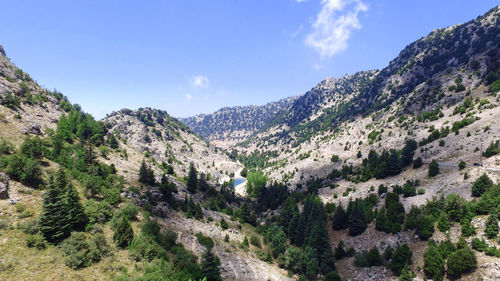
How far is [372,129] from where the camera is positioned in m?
130

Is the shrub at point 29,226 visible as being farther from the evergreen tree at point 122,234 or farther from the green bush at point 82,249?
the evergreen tree at point 122,234

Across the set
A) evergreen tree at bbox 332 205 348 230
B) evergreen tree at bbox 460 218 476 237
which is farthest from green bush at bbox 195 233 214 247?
evergreen tree at bbox 460 218 476 237

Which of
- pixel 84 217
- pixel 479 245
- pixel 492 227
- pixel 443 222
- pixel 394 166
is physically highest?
pixel 394 166

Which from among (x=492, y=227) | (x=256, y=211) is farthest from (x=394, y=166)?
(x=256, y=211)

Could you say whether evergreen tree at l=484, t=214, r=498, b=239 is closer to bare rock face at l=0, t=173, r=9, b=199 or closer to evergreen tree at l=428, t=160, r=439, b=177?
evergreen tree at l=428, t=160, r=439, b=177

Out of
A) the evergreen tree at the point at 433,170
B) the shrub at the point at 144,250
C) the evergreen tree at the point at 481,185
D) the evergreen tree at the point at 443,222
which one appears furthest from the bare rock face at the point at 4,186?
the evergreen tree at the point at 433,170

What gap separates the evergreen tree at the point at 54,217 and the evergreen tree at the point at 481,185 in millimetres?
70429

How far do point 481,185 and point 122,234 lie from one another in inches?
2602

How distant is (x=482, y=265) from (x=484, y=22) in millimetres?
195106

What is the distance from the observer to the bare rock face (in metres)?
27.0

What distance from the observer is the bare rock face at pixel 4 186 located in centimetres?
2698

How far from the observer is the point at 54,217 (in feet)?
80.0

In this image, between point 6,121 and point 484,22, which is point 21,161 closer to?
point 6,121

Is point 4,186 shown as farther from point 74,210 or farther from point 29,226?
point 74,210
